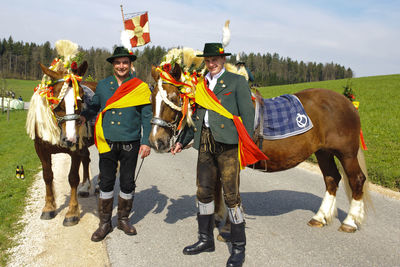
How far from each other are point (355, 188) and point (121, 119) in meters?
3.55

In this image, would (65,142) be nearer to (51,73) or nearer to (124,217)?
(51,73)

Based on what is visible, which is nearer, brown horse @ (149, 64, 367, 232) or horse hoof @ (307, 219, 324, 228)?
brown horse @ (149, 64, 367, 232)

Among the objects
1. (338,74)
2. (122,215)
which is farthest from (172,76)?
(338,74)

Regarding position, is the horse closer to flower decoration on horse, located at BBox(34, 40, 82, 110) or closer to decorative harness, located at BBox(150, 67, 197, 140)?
flower decoration on horse, located at BBox(34, 40, 82, 110)

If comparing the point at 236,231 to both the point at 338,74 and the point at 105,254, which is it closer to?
the point at 105,254

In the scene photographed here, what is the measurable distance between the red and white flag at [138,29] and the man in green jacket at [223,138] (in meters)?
3.28

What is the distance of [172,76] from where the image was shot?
3570 mm

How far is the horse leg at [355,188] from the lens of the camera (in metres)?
4.44

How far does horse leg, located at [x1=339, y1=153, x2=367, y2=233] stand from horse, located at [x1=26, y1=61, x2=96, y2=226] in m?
3.89

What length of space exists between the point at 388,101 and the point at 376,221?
19.9 m

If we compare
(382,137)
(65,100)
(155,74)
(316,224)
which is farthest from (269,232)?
(382,137)

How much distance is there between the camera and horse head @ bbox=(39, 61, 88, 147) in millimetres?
3850

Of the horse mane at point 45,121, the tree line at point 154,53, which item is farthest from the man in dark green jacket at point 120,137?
the tree line at point 154,53

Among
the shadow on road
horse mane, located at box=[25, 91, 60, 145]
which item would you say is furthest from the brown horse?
horse mane, located at box=[25, 91, 60, 145]
